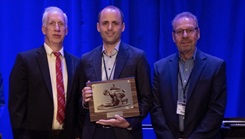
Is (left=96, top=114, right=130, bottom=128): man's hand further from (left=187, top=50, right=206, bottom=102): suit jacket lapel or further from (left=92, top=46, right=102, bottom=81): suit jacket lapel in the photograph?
(left=187, top=50, right=206, bottom=102): suit jacket lapel

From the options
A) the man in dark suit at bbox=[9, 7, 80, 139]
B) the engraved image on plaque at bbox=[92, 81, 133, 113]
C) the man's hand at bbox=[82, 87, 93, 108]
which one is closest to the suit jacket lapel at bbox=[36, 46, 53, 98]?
the man in dark suit at bbox=[9, 7, 80, 139]

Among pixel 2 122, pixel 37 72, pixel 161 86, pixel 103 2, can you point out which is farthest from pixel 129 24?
pixel 2 122

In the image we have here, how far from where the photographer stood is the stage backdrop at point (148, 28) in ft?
12.3

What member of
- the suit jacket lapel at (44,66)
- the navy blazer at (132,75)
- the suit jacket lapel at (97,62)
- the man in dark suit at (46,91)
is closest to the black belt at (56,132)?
the man in dark suit at (46,91)

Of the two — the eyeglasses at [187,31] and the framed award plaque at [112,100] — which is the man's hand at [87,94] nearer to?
the framed award plaque at [112,100]

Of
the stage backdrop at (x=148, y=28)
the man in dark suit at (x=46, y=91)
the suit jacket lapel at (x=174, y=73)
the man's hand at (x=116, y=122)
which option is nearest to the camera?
the man's hand at (x=116, y=122)

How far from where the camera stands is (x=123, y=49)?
2740 mm

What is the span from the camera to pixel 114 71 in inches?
105

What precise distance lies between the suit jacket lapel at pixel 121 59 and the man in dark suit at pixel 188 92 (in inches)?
14.5

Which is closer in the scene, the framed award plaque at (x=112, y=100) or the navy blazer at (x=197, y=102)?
the framed award plaque at (x=112, y=100)

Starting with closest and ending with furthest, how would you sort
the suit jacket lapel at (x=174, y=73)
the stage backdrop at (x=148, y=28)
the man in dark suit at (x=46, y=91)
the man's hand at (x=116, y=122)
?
the man's hand at (x=116, y=122) → the man in dark suit at (x=46, y=91) → the suit jacket lapel at (x=174, y=73) → the stage backdrop at (x=148, y=28)

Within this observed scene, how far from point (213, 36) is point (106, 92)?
70.1 inches

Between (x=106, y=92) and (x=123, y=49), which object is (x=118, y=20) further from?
(x=106, y=92)

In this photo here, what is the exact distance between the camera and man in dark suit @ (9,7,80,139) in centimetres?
263
